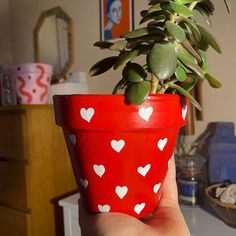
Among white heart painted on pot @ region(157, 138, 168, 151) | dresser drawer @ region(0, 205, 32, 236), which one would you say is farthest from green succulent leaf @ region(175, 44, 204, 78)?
dresser drawer @ region(0, 205, 32, 236)

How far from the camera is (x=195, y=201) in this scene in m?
1.16

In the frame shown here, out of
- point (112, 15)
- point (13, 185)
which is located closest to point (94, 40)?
point (112, 15)

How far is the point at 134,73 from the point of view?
412 mm

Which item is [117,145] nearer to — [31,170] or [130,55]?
[130,55]

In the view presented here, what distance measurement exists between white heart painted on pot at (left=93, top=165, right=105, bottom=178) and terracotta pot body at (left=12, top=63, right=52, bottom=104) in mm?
1267

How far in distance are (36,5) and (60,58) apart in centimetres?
50

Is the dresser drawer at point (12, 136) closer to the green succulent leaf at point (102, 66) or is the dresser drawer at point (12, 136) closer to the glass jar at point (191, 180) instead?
the glass jar at point (191, 180)

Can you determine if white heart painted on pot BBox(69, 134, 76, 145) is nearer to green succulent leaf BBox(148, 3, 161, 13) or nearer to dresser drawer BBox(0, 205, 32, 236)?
green succulent leaf BBox(148, 3, 161, 13)

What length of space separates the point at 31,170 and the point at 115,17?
39.1 inches

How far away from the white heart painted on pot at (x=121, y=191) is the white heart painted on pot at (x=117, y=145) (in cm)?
7

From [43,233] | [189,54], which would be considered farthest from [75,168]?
[43,233]

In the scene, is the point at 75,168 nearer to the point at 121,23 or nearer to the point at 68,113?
the point at 68,113

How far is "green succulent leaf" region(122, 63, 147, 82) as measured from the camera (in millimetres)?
408

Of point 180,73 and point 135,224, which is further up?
point 180,73
